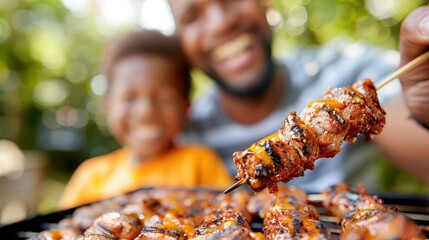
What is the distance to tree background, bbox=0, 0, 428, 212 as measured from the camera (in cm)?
492

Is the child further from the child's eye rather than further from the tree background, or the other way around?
the tree background

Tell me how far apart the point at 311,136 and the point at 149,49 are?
2405 millimetres

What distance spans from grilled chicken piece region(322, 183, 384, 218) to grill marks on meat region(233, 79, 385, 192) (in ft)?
1.02

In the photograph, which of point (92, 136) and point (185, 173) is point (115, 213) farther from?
point (92, 136)


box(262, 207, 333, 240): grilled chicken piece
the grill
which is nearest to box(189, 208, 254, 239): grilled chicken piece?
box(262, 207, 333, 240): grilled chicken piece

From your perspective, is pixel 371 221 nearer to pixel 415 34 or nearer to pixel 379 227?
pixel 379 227

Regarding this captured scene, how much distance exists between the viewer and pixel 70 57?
33.4ft

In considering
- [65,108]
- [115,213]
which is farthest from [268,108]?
[65,108]

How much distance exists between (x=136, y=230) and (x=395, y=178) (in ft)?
15.0

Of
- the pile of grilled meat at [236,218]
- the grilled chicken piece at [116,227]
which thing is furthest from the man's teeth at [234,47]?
the grilled chicken piece at [116,227]

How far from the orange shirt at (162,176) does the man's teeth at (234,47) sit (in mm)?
961

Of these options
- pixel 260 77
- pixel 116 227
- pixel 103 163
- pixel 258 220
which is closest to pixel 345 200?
pixel 258 220

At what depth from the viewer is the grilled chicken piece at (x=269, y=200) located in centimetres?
190

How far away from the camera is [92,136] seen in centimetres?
1096
